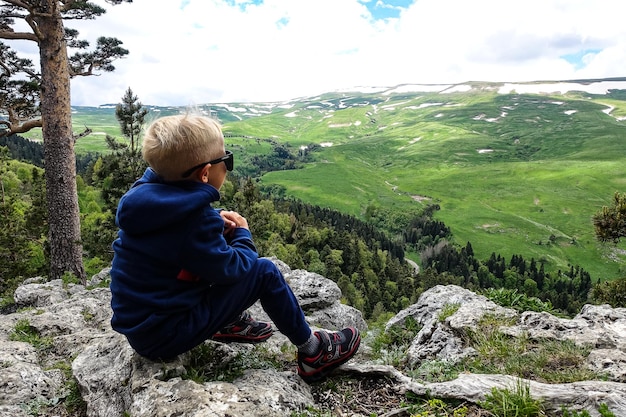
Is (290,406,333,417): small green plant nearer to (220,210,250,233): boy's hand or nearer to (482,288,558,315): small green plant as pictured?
(220,210,250,233): boy's hand

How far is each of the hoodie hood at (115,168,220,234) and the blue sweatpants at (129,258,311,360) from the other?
→ 1.12 metres

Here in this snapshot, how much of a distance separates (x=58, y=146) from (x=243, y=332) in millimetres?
13028

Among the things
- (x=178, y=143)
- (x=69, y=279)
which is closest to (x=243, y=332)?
(x=178, y=143)

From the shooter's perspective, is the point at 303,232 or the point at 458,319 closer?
the point at 458,319

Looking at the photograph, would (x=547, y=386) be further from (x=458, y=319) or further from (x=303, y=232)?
(x=303, y=232)

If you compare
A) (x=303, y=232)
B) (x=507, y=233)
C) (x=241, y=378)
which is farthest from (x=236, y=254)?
(x=507, y=233)

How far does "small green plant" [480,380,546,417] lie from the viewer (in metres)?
3.93

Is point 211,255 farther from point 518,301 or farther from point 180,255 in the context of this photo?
point 518,301

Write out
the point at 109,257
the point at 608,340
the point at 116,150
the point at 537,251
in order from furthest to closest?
the point at 537,251
the point at 109,257
the point at 116,150
the point at 608,340

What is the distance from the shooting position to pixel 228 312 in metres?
4.68

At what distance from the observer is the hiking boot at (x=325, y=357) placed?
17.3 feet

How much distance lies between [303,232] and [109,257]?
88.7m

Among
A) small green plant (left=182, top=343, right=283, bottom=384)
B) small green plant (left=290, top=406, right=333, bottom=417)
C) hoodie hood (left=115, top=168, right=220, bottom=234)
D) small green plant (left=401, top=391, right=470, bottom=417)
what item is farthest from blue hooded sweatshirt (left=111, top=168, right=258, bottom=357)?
small green plant (left=401, top=391, right=470, bottom=417)

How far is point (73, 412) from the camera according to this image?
17.4 feet
